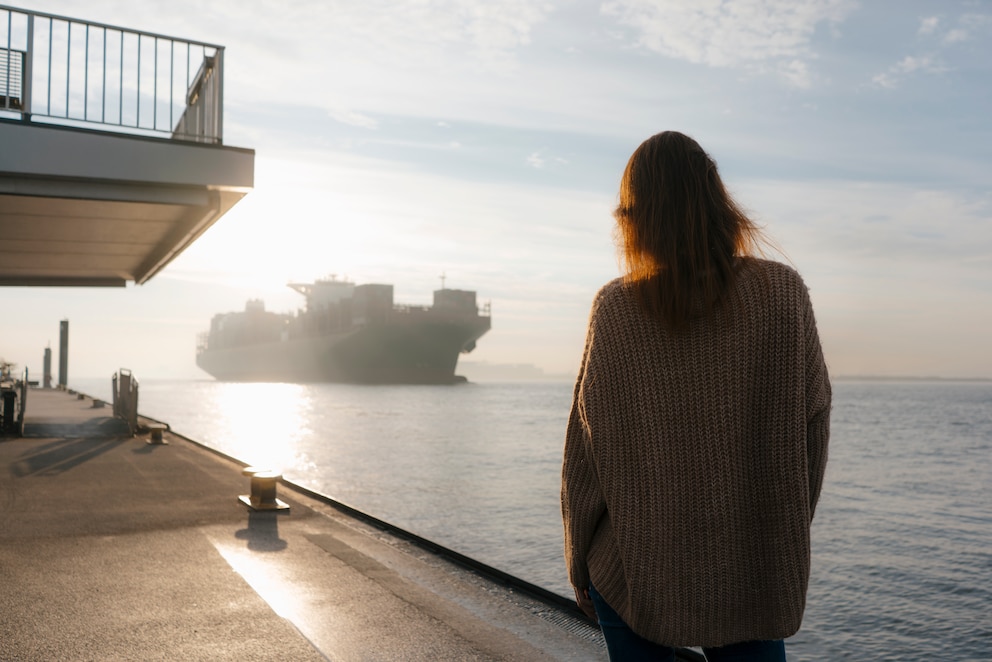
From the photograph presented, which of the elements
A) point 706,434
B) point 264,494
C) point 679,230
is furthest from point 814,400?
point 264,494

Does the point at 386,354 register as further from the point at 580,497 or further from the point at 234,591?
the point at 580,497

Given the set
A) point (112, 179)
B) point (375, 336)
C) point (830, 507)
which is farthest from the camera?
point (375, 336)

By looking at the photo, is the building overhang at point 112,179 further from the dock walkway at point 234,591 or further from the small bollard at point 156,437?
the small bollard at point 156,437

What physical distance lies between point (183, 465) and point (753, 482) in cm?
885

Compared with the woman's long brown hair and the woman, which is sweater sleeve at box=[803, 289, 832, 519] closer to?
the woman

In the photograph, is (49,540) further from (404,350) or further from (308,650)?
(404,350)

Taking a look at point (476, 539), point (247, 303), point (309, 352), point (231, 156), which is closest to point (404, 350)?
point (309, 352)

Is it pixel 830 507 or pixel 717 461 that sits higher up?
pixel 717 461

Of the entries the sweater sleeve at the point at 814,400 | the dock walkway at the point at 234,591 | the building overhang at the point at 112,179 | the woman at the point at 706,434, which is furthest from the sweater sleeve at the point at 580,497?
the building overhang at the point at 112,179

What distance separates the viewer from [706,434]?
4.17 ft

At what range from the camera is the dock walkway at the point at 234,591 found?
340 centimetres

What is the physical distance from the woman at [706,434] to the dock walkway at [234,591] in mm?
2243

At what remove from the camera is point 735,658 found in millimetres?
1303

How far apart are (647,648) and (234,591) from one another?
336cm
